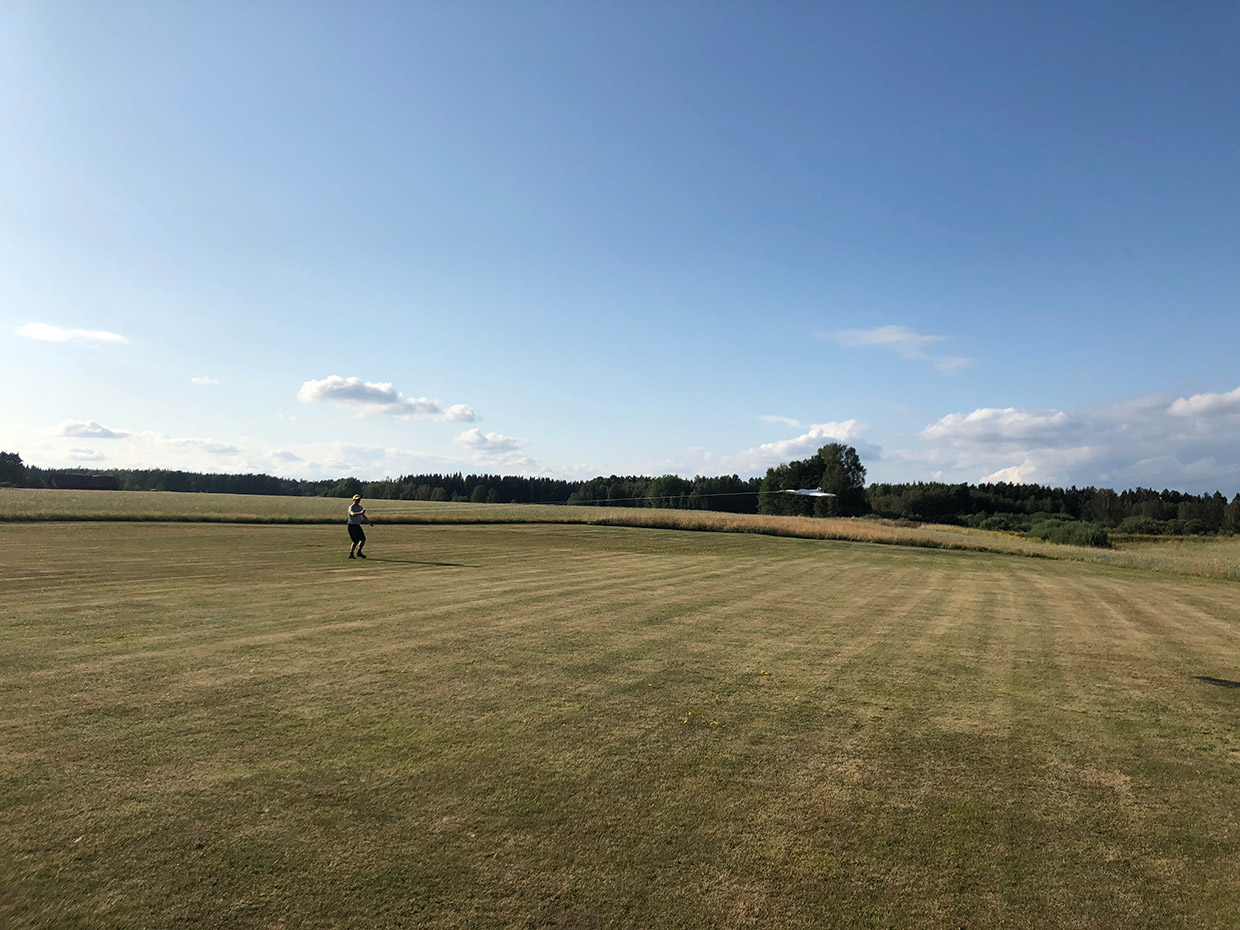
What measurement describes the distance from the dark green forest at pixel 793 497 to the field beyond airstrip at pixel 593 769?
93.9 meters

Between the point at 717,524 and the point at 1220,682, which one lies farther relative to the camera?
the point at 717,524

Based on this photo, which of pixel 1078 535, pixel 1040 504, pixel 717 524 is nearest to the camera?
pixel 717 524

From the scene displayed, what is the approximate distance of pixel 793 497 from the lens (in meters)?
109

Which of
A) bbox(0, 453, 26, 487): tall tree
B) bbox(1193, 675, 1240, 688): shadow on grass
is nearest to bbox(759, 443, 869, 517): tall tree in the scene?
bbox(1193, 675, 1240, 688): shadow on grass

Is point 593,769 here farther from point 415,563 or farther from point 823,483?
point 823,483

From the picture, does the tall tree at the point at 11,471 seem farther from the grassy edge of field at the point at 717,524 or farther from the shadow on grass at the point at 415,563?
the shadow on grass at the point at 415,563

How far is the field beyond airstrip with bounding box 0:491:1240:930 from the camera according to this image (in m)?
3.85

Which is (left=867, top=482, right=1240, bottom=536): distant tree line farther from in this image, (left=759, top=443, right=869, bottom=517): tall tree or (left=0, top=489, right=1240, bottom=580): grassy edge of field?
(left=0, top=489, right=1240, bottom=580): grassy edge of field

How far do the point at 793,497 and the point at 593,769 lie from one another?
107257mm

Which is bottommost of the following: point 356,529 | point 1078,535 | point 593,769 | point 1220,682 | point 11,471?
point 1220,682

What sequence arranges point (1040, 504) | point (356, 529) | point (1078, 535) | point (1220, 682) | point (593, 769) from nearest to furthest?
point (593, 769) → point (1220, 682) → point (356, 529) → point (1078, 535) → point (1040, 504)

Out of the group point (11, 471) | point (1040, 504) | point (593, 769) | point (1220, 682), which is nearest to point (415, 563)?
point (593, 769)

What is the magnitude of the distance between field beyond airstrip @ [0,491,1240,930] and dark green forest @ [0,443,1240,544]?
308 feet

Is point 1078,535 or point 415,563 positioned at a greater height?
point 1078,535
